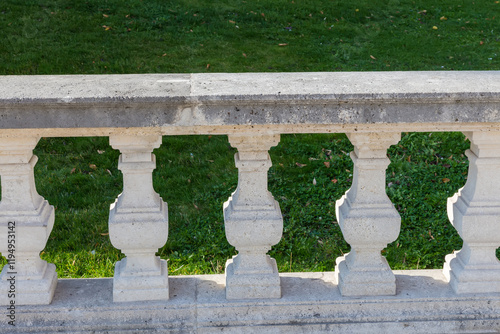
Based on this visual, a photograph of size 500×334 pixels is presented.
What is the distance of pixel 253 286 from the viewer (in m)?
2.32

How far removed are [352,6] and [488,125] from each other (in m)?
9.30

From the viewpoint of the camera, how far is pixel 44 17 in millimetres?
9508

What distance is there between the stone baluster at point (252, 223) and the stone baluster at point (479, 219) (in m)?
0.72

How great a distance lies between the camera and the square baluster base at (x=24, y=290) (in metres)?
2.27

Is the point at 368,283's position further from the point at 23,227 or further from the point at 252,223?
the point at 23,227

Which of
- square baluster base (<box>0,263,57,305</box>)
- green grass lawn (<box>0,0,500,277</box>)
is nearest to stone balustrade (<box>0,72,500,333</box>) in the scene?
square baluster base (<box>0,263,57,305</box>)

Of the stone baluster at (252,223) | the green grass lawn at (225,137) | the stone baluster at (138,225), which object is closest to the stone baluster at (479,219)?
the stone baluster at (252,223)

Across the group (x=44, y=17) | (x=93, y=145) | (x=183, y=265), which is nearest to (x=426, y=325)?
(x=183, y=265)

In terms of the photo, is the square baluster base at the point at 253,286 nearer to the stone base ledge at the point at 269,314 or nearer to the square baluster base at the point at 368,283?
the stone base ledge at the point at 269,314

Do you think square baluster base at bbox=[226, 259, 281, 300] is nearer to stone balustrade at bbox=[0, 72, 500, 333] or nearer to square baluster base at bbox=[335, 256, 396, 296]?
stone balustrade at bbox=[0, 72, 500, 333]

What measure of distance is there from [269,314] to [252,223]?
15.0 inches

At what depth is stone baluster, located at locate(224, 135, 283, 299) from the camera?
2.17 meters

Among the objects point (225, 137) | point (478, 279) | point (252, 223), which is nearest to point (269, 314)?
point (252, 223)

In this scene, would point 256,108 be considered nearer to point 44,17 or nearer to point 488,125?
point 488,125
